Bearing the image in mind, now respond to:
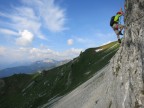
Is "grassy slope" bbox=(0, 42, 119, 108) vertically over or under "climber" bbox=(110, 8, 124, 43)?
under

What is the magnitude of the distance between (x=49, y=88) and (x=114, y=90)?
87342 mm

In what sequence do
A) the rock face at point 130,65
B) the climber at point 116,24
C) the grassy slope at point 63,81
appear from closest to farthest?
the rock face at point 130,65
the climber at point 116,24
the grassy slope at point 63,81

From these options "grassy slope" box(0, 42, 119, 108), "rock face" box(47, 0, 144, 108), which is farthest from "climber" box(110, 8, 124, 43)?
"grassy slope" box(0, 42, 119, 108)

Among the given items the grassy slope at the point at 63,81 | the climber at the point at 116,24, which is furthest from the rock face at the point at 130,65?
the grassy slope at the point at 63,81

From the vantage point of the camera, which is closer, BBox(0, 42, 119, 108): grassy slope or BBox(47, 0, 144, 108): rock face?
BBox(47, 0, 144, 108): rock face

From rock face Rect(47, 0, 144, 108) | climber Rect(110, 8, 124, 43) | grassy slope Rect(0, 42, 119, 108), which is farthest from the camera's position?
grassy slope Rect(0, 42, 119, 108)

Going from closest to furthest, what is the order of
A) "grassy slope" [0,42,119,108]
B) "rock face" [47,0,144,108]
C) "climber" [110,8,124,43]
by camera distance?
1. "rock face" [47,0,144,108]
2. "climber" [110,8,124,43]
3. "grassy slope" [0,42,119,108]

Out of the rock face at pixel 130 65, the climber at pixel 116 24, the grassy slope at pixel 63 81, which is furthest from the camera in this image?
the grassy slope at pixel 63 81

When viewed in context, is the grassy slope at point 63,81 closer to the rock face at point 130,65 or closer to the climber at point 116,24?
the climber at point 116,24

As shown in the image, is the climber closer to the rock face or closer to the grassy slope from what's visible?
the rock face

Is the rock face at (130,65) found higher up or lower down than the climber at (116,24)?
lower down

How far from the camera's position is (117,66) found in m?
25.9

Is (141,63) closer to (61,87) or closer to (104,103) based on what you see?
(104,103)

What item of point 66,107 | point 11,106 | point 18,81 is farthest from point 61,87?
point 18,81
